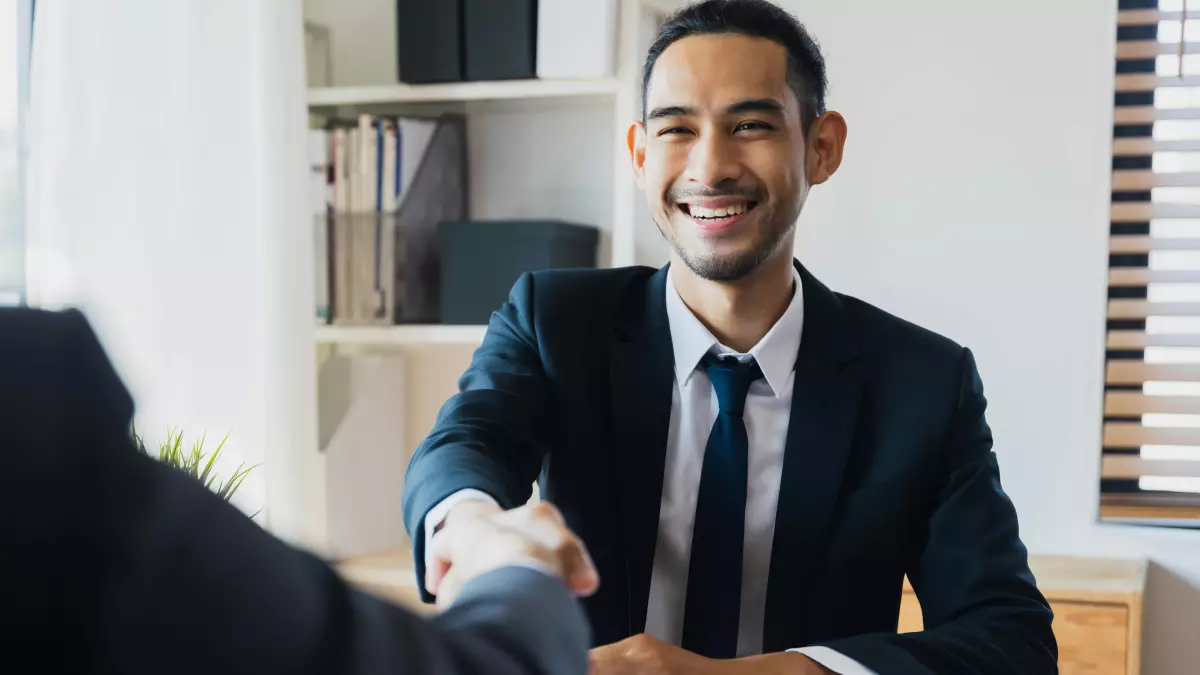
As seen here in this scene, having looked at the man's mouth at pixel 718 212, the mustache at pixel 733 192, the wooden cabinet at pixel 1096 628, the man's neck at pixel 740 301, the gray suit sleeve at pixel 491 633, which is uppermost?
the mustache at pixel 733 192

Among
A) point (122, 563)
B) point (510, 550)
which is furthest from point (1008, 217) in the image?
point (122, 563)

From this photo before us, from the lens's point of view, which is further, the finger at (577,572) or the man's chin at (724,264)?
the man's chin at (724,264)

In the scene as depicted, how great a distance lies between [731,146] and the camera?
58.0 inches

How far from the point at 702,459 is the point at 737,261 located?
270mm

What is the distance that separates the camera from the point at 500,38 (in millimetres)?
2229

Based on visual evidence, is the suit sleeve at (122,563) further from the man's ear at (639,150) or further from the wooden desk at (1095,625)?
the wooden desk at (1095,625)

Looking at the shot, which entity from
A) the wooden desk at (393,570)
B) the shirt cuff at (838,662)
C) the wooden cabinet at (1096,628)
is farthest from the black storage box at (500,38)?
the shirt cuff at (838,662)

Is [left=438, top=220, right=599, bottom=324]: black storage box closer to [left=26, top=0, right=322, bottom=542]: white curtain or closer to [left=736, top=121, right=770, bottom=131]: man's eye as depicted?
[left=26, top=0, right=322, bottom=542]: white curtain

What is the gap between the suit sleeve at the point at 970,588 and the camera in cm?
117

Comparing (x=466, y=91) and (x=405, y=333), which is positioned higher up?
(x=466, y=91)

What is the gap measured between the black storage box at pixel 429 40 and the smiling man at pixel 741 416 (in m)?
0.82

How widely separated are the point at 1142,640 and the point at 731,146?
5.01ft

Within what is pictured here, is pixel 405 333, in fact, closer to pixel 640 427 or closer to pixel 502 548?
pixel 640 427

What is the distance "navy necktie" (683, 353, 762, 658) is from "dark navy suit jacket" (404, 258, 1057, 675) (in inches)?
2.1
